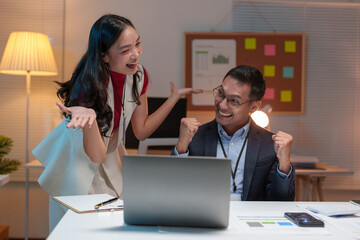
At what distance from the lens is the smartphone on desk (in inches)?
46.5

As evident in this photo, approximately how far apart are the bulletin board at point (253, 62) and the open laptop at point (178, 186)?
2494mm

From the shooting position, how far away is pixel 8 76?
11.6ft

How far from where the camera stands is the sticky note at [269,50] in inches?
140

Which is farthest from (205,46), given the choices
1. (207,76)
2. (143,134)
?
(143,134)

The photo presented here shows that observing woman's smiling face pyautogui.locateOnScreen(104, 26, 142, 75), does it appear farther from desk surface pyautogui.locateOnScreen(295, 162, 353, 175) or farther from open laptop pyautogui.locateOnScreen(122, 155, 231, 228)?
desk surface pyautogui.locateOnScreen(295, 162, 353, 175)

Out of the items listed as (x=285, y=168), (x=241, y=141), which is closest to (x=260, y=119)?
(x=241, y=141)

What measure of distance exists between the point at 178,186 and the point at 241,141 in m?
0.89

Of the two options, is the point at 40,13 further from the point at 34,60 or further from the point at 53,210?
the point at 53,210

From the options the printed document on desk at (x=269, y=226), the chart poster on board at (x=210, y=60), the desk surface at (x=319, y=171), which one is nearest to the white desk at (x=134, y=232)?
the printed document on desk at (x=269, y=226)

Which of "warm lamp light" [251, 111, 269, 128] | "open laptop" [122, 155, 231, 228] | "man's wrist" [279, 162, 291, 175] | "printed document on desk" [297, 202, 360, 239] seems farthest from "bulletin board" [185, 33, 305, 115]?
"open laptop" [122, 155, 231, 228]

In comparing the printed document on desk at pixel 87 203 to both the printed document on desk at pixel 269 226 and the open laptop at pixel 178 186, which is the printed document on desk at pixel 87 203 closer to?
the open laptop at pixel 178 186

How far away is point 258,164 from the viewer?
1817mm

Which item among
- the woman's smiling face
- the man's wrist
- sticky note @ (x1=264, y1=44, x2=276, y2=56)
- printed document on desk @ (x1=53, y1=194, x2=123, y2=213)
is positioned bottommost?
printed document on desk @ (x1=53, y1=194, x2=123, y2=213)

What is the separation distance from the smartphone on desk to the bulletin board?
7.74 ft
